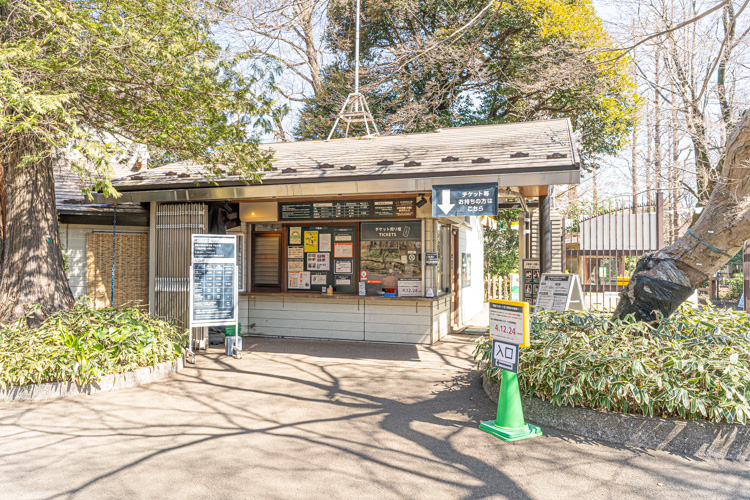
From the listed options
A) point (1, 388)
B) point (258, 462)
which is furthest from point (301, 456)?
point (1, 388)

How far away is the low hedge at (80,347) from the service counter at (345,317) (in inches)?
111

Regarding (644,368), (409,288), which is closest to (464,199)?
(409,288)

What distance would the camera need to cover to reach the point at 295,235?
10328 millimetres

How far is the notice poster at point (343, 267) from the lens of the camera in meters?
10.0

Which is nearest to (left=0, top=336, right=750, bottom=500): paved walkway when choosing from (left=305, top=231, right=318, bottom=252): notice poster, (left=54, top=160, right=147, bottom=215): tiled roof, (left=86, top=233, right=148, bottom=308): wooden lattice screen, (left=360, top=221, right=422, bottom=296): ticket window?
(left=360, top=221, right=422, bottom=296): ticket window

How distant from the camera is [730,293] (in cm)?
1855

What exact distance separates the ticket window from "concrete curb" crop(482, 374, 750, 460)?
15.7ft

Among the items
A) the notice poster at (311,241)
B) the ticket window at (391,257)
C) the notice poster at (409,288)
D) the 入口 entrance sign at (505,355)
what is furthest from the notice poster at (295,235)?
the 入口 entrance sign at (505,355)

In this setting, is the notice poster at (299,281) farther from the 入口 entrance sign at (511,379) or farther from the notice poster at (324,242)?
the 入口 entrance sign at (511,379)

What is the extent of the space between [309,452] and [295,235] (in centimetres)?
631

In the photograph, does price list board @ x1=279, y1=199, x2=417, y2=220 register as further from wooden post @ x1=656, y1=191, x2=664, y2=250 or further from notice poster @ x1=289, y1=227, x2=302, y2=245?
wooden post @ x1=656, y1=191, x2=664, y2=250

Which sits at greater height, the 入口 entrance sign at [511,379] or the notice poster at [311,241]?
the notice poster at [311,241]

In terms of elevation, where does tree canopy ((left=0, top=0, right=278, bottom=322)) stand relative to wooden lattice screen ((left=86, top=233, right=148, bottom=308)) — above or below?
above

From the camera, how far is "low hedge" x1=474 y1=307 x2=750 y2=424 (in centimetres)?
454
